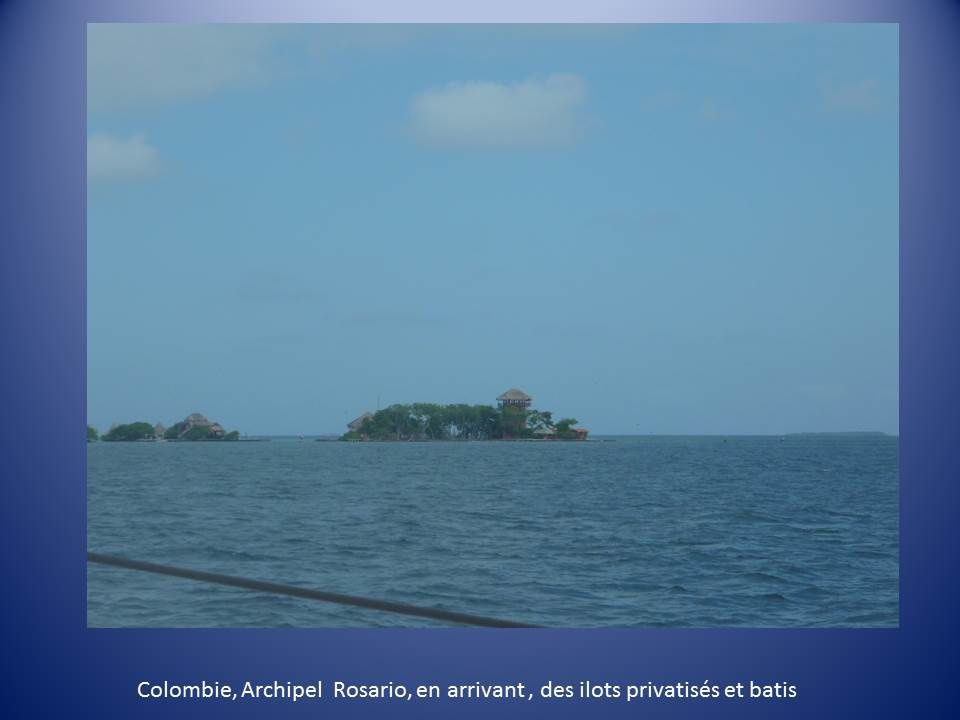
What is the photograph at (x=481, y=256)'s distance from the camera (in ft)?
103

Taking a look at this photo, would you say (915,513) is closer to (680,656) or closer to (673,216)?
(680,656)

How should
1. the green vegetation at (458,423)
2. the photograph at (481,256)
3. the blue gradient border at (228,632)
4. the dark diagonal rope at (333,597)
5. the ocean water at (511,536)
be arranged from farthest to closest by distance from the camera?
the green vegetation at (458,423), the photograph at (481,256), the ocean water at (511,536), the blue gradient border at (228,632), the dark diagonal rope at (333,597)

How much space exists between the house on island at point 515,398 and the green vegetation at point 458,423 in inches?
17.4

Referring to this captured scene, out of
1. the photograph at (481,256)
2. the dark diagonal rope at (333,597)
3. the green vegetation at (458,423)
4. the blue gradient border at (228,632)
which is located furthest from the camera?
the green vegetation at (458,423)

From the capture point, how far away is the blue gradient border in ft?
9.91

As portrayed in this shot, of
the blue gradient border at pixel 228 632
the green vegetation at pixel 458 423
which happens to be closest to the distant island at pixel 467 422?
the green vegetation at pixel 458 423

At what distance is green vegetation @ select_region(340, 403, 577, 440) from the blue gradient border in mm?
34946

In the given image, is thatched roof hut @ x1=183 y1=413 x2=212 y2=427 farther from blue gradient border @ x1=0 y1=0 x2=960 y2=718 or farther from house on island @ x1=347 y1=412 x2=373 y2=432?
blue gradient border @ x1=0 y1=0 x2=960 y2=718

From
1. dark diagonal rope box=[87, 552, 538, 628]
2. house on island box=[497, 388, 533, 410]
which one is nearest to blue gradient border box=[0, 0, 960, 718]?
dark diagonal rope box=[87, 552, 538, 628]

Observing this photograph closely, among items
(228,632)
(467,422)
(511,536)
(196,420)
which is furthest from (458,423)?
(228,632)

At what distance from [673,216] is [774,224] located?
12.3 ft

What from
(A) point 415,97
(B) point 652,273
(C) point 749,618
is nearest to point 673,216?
(B) point 652,273

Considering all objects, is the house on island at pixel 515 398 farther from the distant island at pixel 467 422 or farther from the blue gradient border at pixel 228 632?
the blue gradient border at pixel 228 632

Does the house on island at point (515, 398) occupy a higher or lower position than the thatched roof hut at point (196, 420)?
higher
